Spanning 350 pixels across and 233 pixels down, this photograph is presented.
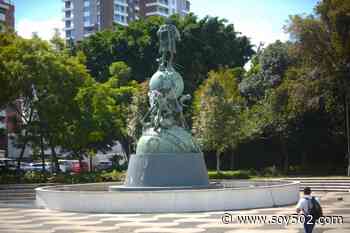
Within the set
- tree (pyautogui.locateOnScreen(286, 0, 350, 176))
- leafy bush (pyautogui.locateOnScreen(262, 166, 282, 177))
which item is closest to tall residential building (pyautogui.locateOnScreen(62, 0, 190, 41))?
leafy bush (pyautogui.locateOnScreen(262, 166, 282, 177))

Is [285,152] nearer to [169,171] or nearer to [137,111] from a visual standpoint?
[137,111]

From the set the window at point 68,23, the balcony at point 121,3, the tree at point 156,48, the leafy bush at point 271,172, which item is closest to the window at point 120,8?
the balcony at point 121,3

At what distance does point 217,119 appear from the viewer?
4375cm

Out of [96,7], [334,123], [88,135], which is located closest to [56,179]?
[88,135]

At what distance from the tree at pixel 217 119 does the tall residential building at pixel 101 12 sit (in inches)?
2784

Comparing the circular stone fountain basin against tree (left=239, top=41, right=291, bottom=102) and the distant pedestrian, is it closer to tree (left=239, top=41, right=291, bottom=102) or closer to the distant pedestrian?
the distant pedestrian

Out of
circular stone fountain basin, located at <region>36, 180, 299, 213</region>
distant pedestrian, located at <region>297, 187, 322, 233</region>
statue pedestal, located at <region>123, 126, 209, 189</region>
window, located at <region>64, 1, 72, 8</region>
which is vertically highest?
window, located at <region>64, 1, 72, 8</region>

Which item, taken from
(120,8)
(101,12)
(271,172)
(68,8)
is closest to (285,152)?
(271,172)

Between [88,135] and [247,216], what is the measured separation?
22.6m

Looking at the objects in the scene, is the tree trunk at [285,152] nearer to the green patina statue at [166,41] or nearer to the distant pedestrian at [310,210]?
the green patina statue at [166,41]

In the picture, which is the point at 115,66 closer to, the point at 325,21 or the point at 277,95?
the point at 277,95

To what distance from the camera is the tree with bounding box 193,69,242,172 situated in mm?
43531

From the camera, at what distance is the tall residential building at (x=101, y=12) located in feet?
381

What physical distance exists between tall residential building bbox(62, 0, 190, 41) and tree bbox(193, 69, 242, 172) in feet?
232
